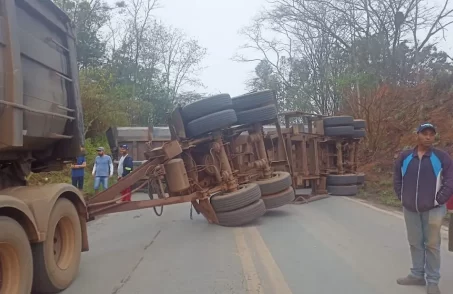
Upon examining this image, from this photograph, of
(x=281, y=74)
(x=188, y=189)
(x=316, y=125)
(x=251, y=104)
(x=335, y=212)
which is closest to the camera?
(x=188, y=189)

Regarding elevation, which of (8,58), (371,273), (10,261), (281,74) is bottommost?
(371,273)

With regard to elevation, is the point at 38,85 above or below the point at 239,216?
above

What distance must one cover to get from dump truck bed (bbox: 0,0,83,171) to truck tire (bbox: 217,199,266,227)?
3560 millimetres

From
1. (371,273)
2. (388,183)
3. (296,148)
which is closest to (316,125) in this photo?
(296,148)

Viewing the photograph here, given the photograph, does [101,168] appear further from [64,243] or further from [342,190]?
[64,243]

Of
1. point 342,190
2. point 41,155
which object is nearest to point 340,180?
point 342,190

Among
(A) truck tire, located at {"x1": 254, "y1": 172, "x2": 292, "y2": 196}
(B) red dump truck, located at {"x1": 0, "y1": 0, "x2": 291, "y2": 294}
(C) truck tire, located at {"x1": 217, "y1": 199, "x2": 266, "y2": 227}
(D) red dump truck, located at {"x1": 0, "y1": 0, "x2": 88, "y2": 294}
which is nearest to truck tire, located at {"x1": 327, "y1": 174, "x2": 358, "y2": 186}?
(A) truck tire, located at {"x1": 254, "y1": 172, "x2": 292, "y2": 196}

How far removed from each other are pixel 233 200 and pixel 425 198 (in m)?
4.51

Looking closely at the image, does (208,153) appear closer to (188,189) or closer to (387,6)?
(188,189)

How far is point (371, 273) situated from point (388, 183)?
10513mm

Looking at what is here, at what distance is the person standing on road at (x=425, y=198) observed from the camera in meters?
5.34

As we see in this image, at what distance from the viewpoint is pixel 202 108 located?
9.72 meters

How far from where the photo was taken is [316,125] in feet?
50.6

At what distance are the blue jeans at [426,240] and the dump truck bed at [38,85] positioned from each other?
4.07 metres
